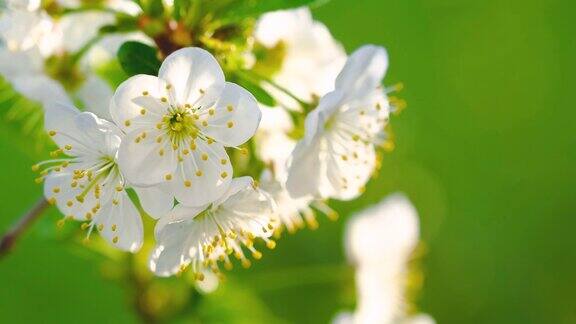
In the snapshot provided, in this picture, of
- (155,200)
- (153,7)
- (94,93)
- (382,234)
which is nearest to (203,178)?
(155,200)

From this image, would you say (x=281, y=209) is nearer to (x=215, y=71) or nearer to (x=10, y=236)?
(x=215, y=71)

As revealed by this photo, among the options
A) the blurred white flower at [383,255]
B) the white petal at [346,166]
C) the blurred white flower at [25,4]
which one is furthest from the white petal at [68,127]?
the blurred white flower at [383,255]

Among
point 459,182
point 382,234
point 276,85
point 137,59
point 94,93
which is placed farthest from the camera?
point 459,182

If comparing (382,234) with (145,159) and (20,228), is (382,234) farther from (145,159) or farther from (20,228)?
(145,159)

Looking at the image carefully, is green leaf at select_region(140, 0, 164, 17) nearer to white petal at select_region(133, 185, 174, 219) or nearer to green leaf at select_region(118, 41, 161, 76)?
green leaf at select_region(118, 41, 161, 76)

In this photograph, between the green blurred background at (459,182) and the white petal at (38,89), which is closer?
the white petal at (38,89)

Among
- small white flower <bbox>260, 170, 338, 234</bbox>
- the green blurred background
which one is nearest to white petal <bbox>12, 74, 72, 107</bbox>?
small white flower <bbox>260, 170, 338, 234</bbox>

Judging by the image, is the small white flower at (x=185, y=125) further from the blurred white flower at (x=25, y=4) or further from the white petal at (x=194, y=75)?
the blurred white flower at (x=25, y=4)
